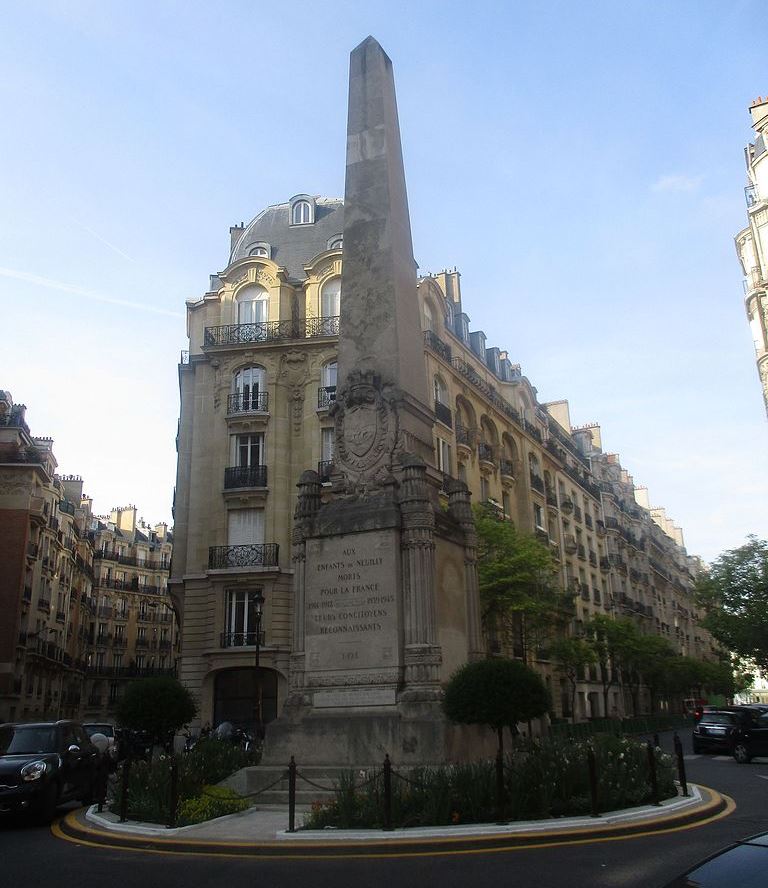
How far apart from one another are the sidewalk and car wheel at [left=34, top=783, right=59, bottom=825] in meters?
2.03

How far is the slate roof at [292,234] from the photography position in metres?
42.3

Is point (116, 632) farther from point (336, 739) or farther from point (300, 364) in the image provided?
point (336, 739)

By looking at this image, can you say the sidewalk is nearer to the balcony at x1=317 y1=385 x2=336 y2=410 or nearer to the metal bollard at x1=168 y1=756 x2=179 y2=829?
the metal bollard at x1=168 y1=756 x2=179 y2=829

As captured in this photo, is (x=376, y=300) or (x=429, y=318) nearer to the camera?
(x=376, y=300)

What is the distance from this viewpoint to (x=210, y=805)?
11.3 m

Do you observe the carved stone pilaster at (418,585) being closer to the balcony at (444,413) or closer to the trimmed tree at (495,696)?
the trimmed tree at (495,696)

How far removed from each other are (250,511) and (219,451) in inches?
123

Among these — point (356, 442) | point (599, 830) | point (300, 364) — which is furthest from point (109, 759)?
point (300, 364)

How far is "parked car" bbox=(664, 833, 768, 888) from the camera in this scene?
3.67 metres

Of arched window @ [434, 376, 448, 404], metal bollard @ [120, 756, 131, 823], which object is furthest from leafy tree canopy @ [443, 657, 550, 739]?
arched window @ [434, 376, 448, 404]

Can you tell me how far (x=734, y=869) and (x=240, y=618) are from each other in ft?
107

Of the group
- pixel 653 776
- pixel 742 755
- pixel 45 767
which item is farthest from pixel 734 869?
pixel 742 755

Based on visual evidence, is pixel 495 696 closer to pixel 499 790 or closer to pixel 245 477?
pixel 499 790

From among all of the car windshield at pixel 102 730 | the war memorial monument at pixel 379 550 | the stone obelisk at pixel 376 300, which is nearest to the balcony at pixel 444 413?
the car windshield at pixel 102 730
